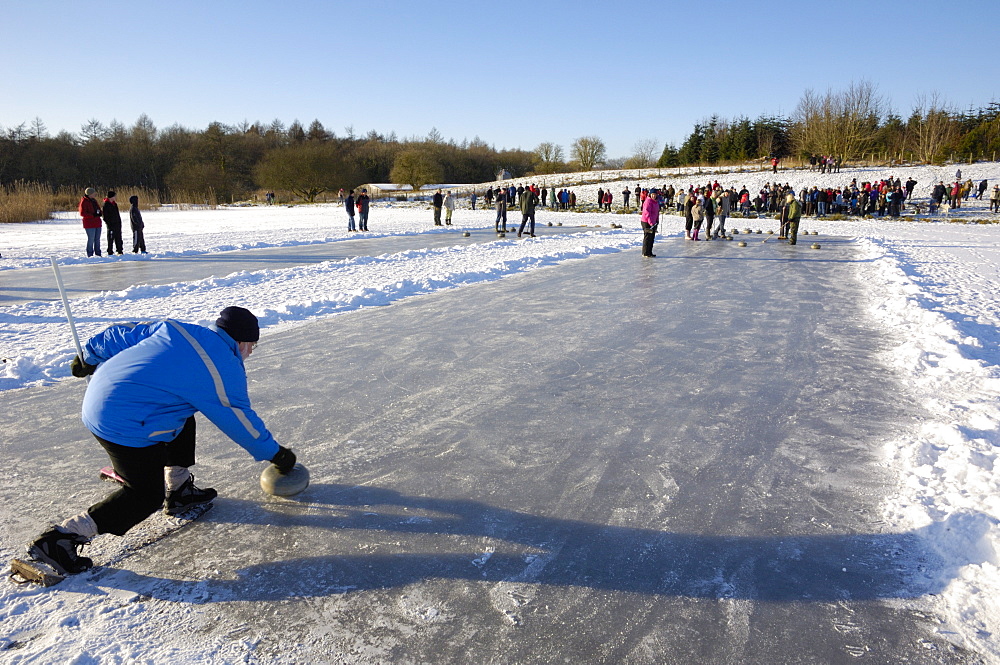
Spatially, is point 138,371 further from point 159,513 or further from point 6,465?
point 6,465

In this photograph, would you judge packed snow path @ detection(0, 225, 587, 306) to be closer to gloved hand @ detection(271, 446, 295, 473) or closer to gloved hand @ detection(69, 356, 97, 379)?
gloved hand @ detection(69, 356, 97, 379)

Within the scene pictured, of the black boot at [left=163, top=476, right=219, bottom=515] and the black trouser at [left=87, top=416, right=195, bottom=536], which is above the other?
the black trouser at [left=87, top=416, right=195, bottom=536]

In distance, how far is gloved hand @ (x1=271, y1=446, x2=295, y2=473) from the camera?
295 cm

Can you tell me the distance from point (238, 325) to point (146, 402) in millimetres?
478

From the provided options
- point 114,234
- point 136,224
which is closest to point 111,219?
point 114,234

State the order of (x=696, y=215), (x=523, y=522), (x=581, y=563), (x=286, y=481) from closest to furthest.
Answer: (x=581, y=563), (x=523, y=522), (x=286, y=481), (x=696, y=215)

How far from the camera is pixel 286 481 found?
3.08 metres

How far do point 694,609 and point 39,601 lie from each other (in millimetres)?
2585

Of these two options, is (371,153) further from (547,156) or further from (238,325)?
(238,325)

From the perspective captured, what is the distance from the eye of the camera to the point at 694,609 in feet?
7.63

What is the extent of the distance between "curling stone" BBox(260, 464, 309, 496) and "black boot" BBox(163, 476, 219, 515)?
30 cm

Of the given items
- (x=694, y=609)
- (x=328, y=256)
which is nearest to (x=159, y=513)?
(x=694, y=609)

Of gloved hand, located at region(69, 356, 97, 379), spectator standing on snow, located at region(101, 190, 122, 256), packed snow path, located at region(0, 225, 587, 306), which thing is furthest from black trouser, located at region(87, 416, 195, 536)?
spectator standing on snow, located at region(101, 190, 122, 256)

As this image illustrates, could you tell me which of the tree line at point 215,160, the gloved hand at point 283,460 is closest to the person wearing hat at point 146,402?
the gloved hand at point 283,460
